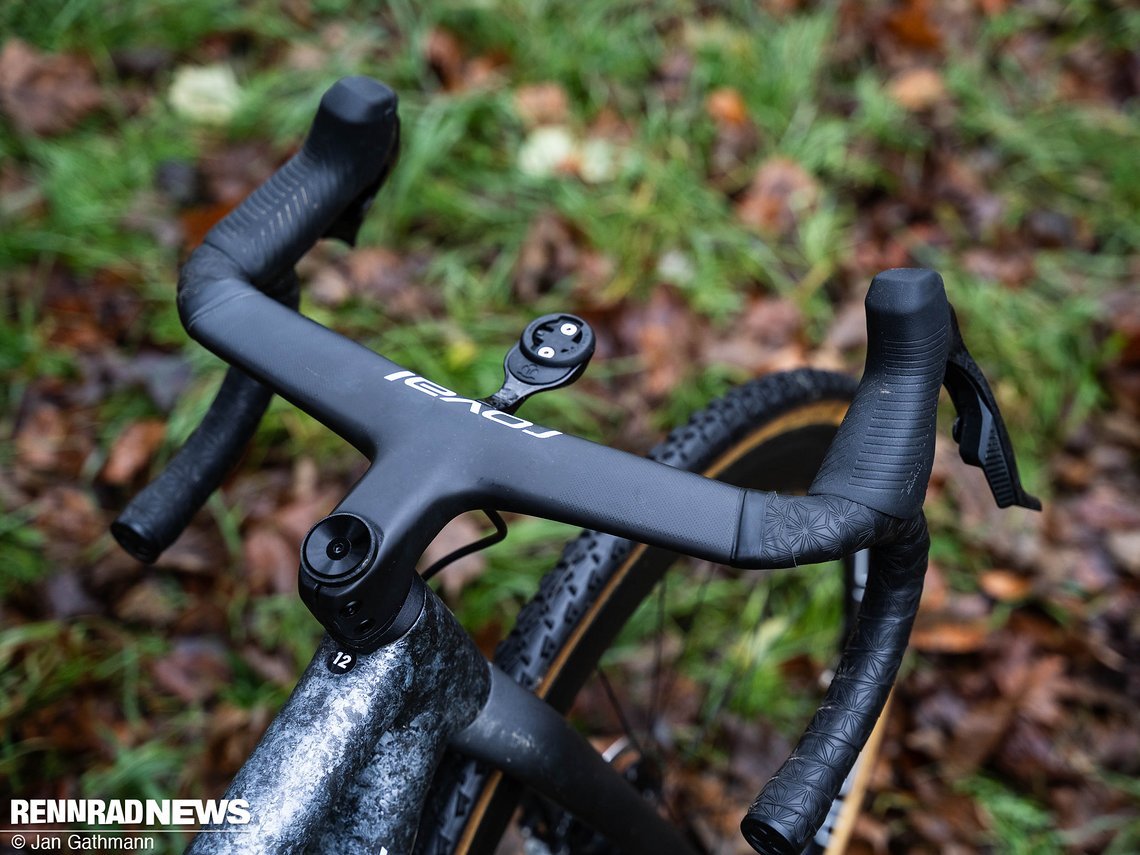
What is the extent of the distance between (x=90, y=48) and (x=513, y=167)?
1221mm

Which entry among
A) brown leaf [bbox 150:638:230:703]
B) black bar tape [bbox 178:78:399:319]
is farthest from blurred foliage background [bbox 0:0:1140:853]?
black bar tape [bbox 178:78:399:319]

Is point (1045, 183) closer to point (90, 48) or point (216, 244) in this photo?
point (216, 244)

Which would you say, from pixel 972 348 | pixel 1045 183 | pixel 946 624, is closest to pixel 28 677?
pixel 946 624

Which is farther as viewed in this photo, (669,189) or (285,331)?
(669,189)

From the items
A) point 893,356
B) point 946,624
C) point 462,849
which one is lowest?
point 462,849

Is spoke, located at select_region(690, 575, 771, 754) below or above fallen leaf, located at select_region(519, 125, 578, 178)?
below

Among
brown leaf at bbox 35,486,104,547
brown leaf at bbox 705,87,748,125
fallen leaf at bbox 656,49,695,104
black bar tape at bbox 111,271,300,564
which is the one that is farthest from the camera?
fallen leaf at bbox 656,49,695,104

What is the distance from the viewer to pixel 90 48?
2.57 m

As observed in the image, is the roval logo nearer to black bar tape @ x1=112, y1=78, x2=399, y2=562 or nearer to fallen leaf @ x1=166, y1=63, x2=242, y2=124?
black bar tape @ x1=112, y1=78, x2=399, y2=562

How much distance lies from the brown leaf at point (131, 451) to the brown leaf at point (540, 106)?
48.2 inches

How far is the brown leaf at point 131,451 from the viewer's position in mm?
1941

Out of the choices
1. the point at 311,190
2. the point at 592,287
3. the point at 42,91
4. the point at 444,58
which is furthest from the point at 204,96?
the point at 311,190

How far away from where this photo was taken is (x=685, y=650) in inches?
70.5

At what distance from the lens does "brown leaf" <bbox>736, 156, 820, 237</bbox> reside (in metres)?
2.45
